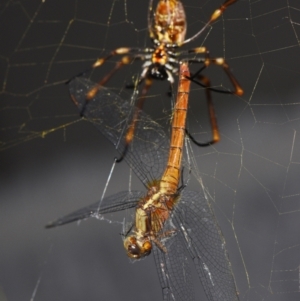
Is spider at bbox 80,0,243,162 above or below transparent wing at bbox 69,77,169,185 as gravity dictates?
above

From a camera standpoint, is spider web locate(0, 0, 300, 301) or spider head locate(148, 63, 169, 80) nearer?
spider head locate(148, 63, 169, 80)

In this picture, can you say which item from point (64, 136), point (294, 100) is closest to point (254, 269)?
point (294, 100)

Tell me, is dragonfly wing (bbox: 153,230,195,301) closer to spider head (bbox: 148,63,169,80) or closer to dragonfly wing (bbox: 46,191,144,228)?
dragonfly wing (bbox: 46,191,144,228)

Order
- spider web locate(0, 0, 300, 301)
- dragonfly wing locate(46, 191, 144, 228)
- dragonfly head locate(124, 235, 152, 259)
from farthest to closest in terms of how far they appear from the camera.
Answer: spider web locate(0, 0, 300, 301) → dragonfly head locate(124, 235, 152, 259) → dragonfly wing locate(46, 191, 144, 228)

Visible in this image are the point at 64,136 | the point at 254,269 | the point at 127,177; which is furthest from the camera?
the point at 64,136

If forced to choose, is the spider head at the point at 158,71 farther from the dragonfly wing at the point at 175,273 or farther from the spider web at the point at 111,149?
the spider web at the point at 111,149

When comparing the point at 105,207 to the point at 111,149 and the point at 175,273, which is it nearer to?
the point at 175,273

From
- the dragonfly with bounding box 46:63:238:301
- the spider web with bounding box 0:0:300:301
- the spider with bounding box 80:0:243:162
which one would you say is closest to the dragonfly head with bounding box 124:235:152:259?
the dragonfly with bounding box 46:63:238:301

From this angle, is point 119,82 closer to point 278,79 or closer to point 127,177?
point 127,177
